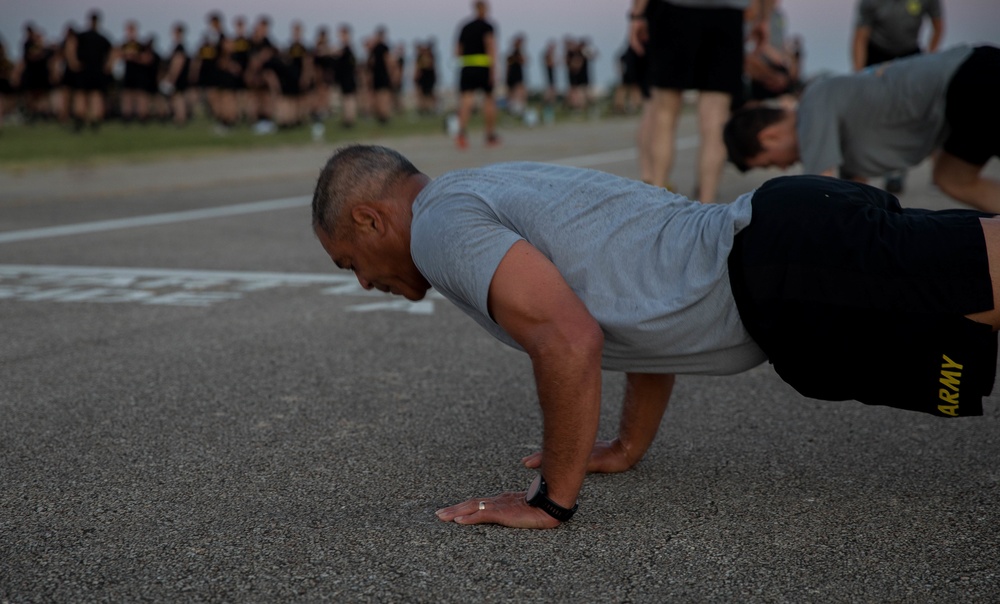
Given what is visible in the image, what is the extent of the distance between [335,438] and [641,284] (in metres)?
1.08

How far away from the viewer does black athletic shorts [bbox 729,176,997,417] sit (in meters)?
2.01

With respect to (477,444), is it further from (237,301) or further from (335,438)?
(237,301)

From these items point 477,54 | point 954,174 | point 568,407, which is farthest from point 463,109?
point 568,407

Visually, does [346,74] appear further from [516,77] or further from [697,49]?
[697,49]

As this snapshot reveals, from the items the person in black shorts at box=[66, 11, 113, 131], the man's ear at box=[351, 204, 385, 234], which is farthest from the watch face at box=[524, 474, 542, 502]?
the person in black shorts at box=[66, 11, 113, 131]

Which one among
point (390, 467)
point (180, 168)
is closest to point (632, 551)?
point (390, 467)

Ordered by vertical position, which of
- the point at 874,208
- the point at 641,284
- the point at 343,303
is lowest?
the point at 343,303

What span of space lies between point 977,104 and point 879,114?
42 cm

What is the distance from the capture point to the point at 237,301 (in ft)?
15.4

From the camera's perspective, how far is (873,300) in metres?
2.02

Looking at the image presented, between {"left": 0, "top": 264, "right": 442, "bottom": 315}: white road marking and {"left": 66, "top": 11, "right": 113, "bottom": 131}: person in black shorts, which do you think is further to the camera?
{"left": 66, "top": 11, "right": 113, "bottom": 131}: person in black shorts

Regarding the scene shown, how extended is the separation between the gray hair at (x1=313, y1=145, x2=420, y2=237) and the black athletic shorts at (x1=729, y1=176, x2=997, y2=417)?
752 millimetres

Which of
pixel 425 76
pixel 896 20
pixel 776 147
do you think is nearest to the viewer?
pixel 776 147

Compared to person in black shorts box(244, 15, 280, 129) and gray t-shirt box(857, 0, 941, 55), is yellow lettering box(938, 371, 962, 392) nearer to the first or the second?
gray t-shirt box(857, 0, 941, 55)
